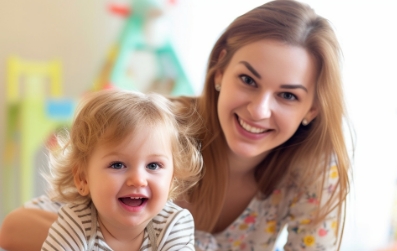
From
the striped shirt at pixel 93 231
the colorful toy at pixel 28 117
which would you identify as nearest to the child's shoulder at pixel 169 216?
the striped shirt at pixel 93 231

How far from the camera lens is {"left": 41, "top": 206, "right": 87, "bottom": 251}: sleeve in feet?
2.87

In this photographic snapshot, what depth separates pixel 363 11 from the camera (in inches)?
69.0

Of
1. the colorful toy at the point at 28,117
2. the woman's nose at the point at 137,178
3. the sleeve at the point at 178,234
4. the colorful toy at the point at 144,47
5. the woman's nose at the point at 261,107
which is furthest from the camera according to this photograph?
the colorful toy at the point at 144,47

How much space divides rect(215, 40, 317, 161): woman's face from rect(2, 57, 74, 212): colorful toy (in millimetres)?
1203

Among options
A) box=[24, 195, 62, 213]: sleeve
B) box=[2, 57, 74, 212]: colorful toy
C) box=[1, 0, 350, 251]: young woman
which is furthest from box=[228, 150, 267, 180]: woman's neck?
box=[2, 57, 74, 212]: colorful toy

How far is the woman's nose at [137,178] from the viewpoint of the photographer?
0.82 m

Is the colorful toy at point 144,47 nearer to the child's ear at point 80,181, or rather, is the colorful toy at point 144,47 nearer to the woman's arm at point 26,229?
the woman's arm at point 26,229

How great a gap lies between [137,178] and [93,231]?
156 mm

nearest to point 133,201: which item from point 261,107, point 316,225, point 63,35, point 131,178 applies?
point 131,178

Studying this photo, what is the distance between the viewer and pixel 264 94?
1159 millimetres

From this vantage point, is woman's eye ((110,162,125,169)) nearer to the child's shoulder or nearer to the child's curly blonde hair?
the child's curly blonde hair

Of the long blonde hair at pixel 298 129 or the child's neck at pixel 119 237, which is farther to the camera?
the long blonde hair at pixel 298 129

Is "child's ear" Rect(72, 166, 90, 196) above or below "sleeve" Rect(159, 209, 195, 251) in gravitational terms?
above

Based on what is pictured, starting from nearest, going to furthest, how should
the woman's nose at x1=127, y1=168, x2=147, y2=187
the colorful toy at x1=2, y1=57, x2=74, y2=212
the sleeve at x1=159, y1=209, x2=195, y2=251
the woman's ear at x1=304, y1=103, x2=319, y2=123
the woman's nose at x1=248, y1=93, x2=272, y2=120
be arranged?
1. the woman's nose at x1=127, y1=168, x2=147, y2=187
2. the sleeve at x1=159, y1=209, x2=195, y2=251
3. the woman's nose at x1=248, y1=93, x2=272, y2=120
4. the woman's ear at x1=304, y1=103, x2=319, y2=123
5. the colorful toy at x1=2, y1=57, x2=74, y2=212
